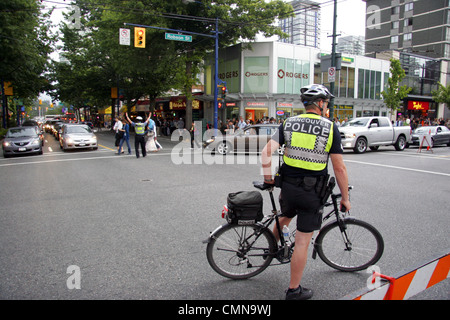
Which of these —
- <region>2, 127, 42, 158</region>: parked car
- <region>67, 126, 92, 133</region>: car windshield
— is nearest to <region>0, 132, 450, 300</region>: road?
<region>2, 127, 42, 158</region>: parked car

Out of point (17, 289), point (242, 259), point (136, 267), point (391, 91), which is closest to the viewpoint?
point (17, 289)

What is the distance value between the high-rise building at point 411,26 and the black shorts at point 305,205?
53879mm

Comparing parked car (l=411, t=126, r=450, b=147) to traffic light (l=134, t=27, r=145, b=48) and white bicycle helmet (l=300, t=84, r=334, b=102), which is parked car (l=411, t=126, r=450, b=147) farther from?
white bicycle helmet (l=300, t=84, r=334, b=102)

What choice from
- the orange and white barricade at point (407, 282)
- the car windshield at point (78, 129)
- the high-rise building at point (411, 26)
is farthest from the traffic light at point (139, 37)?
the high-rise building at point (411, 26)

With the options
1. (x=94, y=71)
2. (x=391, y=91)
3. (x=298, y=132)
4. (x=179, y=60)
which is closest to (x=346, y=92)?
(x=391, y=91)

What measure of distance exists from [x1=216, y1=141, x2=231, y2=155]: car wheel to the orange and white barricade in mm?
13231

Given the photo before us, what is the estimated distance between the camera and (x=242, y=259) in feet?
11.5

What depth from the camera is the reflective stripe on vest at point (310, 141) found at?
2.94m

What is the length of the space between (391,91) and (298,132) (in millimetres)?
33763

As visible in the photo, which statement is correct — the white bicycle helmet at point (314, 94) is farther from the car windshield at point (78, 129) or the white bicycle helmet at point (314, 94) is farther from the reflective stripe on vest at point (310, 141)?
the car windshield at point (78, 129)

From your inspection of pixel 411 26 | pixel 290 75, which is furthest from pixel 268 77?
pixel 411 26

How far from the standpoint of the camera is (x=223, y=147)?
15.7m

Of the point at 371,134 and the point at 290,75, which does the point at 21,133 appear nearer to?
the point at 371,134
